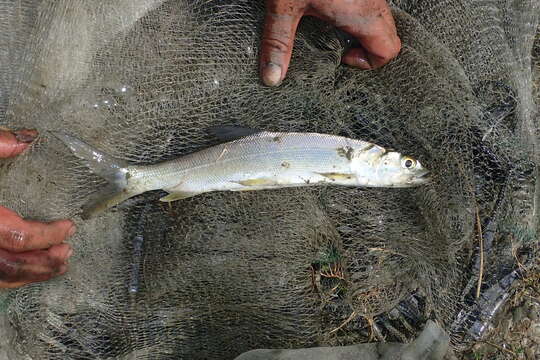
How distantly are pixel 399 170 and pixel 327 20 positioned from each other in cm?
89

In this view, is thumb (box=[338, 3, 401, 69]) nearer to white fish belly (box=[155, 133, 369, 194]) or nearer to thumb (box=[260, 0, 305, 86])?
thumb (box=[260, 0, 305, 86])

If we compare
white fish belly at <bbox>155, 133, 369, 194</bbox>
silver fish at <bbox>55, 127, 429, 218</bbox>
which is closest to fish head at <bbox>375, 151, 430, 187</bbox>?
silver fish at <bbox>55, 127, 429, 218</bbox>

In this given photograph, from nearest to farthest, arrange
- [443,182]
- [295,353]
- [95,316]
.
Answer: [295,353] → [443,182] → [95,316]

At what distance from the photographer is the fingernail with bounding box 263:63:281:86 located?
8.19 feet

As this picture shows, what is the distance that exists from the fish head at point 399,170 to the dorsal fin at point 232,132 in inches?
27.3

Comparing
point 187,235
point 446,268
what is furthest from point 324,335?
point 187,235

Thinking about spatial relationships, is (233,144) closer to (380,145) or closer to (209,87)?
(209,87)

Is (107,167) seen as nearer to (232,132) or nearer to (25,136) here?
(25,136)

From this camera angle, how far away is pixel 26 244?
2.45m

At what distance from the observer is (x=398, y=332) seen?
2996 millimetres

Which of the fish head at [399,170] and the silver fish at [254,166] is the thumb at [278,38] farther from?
the fish head at [399,170]

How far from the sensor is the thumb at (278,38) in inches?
95.4

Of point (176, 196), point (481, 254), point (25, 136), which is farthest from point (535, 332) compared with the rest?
point (25, 136)

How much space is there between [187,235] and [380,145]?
122 cm
